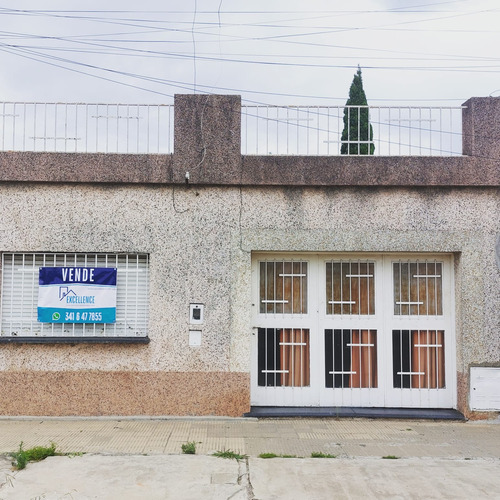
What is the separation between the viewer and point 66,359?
746 centimetres

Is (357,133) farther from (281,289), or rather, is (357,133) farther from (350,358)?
(350,358)

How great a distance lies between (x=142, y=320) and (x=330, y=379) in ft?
8.04

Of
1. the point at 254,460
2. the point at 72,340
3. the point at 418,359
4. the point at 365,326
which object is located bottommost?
the point at 254,460

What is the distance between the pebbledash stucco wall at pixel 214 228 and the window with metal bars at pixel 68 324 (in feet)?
0.49

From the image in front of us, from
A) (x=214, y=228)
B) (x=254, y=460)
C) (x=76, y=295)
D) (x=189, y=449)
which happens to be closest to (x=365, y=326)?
(x=214, y=228)

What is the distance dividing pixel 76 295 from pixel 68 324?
375 mm

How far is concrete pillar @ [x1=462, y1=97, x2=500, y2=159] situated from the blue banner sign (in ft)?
15.4

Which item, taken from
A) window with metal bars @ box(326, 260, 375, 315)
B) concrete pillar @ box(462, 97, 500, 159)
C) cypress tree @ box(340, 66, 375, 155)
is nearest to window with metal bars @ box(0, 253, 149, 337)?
window with metal bars @ box(326, 260, 375, 315)

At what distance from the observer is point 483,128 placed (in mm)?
7676

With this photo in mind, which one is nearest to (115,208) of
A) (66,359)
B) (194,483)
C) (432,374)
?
(66,359)

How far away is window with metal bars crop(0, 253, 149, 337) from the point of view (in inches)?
298

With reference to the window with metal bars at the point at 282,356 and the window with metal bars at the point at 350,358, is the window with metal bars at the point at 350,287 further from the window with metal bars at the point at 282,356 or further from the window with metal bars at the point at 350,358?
the window with metal bars at the point at 282,356

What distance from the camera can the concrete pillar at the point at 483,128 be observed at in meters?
7.64

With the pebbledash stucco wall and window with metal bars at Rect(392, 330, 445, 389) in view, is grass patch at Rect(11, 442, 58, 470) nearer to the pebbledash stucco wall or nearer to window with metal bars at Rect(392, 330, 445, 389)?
the pebbledash stucco wall
